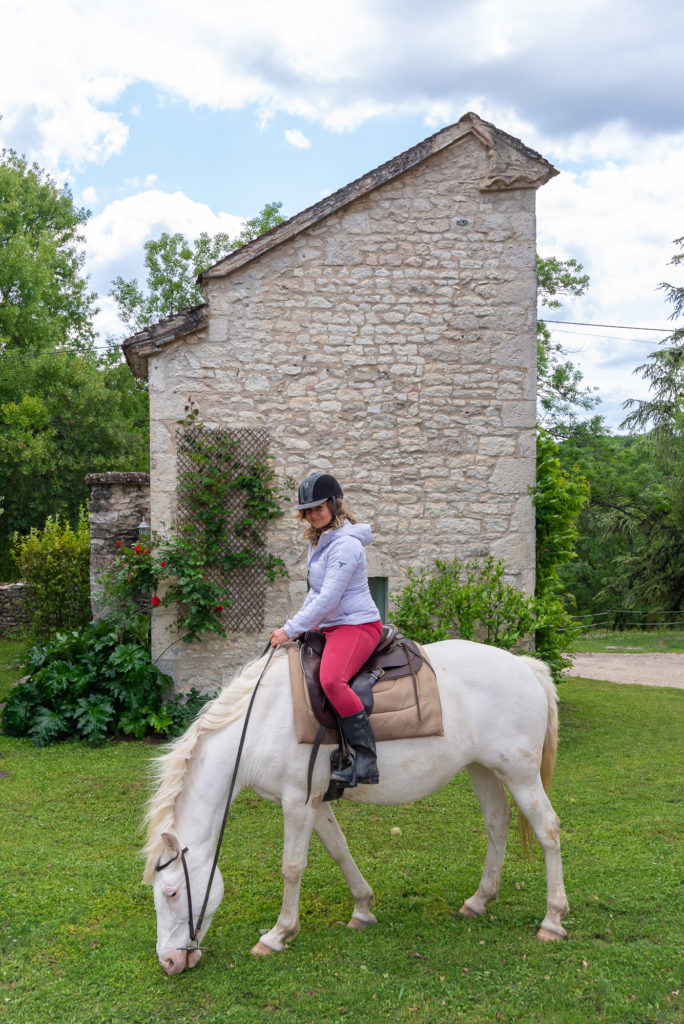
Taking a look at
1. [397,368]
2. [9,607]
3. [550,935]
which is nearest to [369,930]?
[550,935]

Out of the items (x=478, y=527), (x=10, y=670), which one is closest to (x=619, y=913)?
(x=478, y=527)

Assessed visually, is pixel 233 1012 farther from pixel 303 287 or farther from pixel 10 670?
pixel 10 670

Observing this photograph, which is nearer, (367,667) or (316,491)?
(316,491)

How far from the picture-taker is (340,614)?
4.18 meters

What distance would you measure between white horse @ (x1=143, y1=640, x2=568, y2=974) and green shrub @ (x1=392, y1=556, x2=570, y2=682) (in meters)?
3.92

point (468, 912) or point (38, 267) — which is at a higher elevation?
point (38, 267)

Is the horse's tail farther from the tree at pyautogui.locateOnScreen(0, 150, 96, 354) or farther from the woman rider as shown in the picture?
the tree at pyautogui.locateOnScreen(0, 150, 96, 354)

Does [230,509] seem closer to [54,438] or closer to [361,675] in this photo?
[361,675]

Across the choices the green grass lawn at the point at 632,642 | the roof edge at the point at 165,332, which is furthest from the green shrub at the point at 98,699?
the green grass lawn at the point at 632,642

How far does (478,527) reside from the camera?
9.05 meters

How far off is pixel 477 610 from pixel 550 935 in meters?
4.58

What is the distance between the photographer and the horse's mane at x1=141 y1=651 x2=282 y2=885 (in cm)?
365

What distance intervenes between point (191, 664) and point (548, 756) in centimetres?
527

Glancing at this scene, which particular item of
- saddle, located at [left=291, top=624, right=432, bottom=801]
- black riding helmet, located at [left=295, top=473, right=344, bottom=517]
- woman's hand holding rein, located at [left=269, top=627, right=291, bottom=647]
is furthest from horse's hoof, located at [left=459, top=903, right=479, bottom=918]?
black riding helmet, located at [left=295, top=473, right=344, bottom=517]
